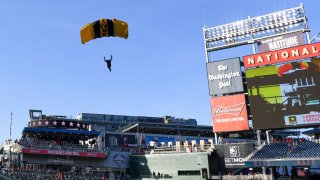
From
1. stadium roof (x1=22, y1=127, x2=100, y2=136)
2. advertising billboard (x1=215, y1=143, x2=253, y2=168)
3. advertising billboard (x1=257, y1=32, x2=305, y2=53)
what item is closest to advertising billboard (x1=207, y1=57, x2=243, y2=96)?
advertising billboard (x1=257, y1=32, x2=305, y2=53)

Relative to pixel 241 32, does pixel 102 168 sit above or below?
below

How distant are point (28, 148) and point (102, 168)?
1135cm

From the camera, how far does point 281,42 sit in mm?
49250

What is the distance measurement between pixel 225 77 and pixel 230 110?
4.42 meters

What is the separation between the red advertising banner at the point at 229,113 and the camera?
49.2 m

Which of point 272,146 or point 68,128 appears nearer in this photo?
point 272,146

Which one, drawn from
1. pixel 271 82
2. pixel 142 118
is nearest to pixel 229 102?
pixel 271 82

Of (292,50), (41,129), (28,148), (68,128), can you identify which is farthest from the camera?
(68,128)

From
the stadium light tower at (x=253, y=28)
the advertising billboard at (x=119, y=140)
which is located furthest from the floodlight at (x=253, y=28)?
the advertising billboard at (x=119, y=140)

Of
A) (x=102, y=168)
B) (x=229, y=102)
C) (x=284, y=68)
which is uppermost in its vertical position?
(x=284, y=68)

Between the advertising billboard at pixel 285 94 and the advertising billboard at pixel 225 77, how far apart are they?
5.41 feet

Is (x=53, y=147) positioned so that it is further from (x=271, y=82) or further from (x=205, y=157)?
(x=271, y=82)

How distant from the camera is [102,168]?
56938 millimetres

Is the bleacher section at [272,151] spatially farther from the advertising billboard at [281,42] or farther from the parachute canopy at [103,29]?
the parachute canopy at [103,29]
